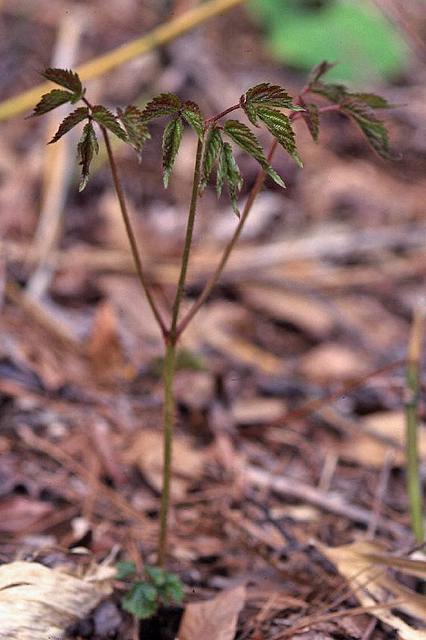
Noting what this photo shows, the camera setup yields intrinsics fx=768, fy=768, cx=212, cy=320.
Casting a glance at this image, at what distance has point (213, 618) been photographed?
1289mm

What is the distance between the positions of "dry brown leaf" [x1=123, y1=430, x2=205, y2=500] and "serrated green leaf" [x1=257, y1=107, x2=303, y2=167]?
107 cm

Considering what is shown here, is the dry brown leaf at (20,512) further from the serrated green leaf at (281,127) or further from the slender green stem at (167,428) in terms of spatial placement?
the serrated green leaf at (281,127)

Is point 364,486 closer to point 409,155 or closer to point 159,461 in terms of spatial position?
point 159,461

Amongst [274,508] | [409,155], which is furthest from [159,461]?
[409,155]

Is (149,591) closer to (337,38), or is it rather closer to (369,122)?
(369,122)

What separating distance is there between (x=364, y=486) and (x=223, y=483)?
15.0 inches

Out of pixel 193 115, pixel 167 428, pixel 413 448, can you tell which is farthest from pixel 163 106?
pixel 413 448

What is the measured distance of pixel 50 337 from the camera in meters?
2.27

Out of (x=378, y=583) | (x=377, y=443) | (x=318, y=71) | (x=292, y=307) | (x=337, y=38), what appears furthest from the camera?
(x=337, y=38)

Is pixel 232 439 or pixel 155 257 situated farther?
pixel 155 257

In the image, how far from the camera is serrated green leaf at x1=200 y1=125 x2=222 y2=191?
1014mm

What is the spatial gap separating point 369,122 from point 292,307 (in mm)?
1544

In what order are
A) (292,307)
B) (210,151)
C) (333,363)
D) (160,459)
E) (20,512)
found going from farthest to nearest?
(292,307), (333,363), (160,459), (20,512), (210,151)

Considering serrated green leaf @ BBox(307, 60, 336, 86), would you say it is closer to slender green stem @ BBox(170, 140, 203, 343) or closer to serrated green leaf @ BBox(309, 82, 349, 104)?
serrated green leaf @ BBox(309, 82, 349, 104)
